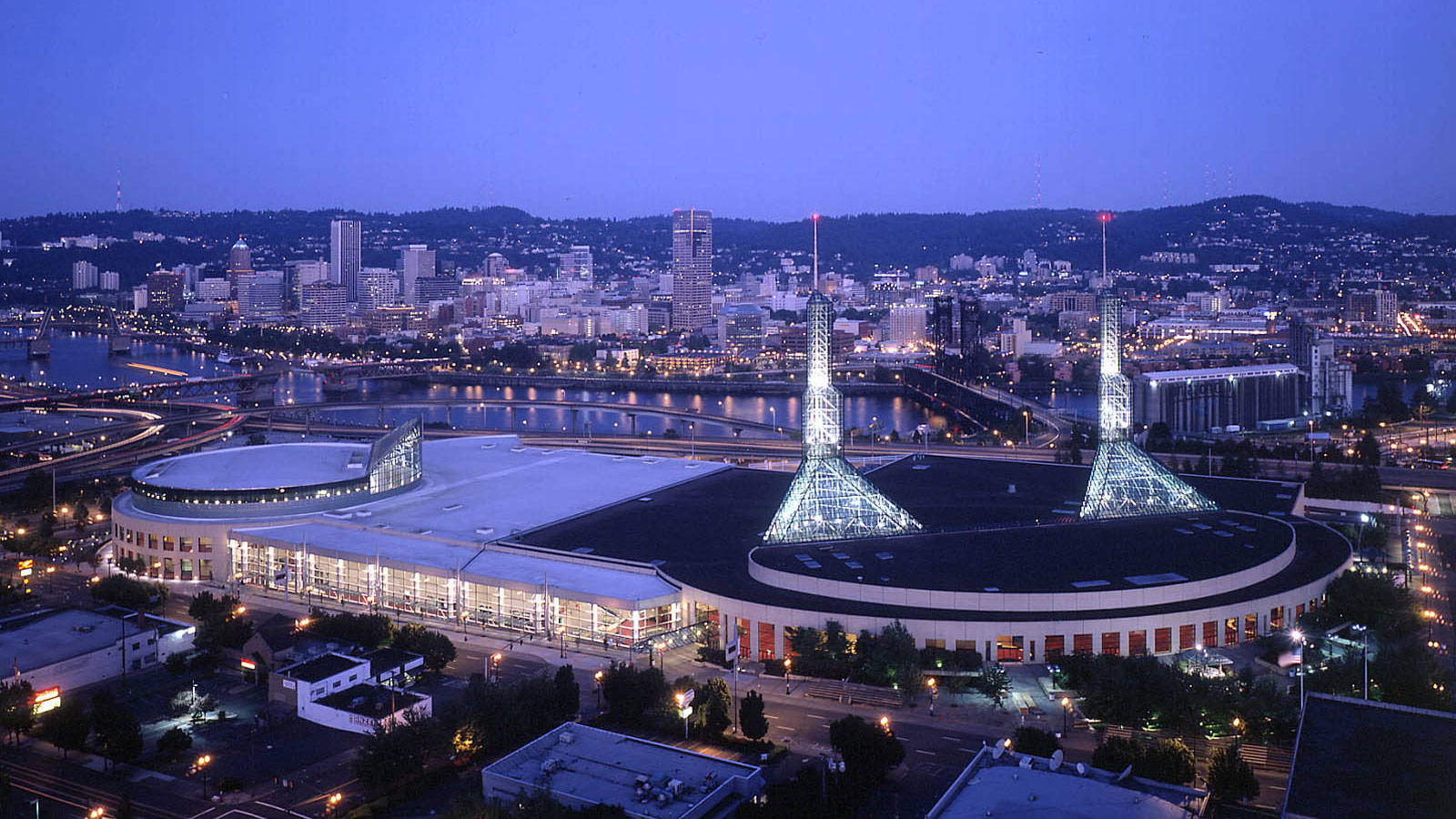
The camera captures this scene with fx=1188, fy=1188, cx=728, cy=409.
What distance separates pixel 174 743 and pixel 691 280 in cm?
6692

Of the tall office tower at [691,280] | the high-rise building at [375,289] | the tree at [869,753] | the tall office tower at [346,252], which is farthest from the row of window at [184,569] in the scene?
the tall office tower at [346,252]

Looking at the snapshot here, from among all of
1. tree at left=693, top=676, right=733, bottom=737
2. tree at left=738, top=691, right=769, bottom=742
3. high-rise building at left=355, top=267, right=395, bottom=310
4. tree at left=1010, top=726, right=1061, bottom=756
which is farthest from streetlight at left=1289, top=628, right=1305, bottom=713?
high-rise building at left=355, top=267, right=395, bottom=310

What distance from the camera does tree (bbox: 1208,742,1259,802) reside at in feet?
28.7

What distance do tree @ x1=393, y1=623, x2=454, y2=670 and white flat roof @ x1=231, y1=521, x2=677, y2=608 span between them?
58.5 inches

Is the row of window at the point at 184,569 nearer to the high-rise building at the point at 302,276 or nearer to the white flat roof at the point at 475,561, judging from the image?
the white flat roof at the point at 475,561

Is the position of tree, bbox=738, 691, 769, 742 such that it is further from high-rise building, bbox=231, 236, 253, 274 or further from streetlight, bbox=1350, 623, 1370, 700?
high-rise building, bbox=231, 236, 253, 274

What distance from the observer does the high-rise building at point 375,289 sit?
8688 centimetres

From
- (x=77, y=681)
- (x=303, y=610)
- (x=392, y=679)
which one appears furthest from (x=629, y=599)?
(x=77, y=681)

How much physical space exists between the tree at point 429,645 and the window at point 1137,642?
7041 millimetres

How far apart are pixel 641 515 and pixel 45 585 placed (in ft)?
27.1

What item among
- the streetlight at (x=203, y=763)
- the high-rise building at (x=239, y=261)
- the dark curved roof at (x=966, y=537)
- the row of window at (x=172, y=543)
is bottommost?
the streetlight at (x=203, y=763)

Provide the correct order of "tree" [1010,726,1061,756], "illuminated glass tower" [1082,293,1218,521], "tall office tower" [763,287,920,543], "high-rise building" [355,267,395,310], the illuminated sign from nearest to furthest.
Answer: "tree" [1010,726,1061,756]
the illuminated sign
"tall office tower" [763,287,920,543]
"illuminated glass tower" [1082,293,1218,521]
"high-rise building" [355,267,395,310]

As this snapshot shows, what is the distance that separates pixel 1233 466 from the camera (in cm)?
2288

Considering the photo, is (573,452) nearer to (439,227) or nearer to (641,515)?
(641,515)
